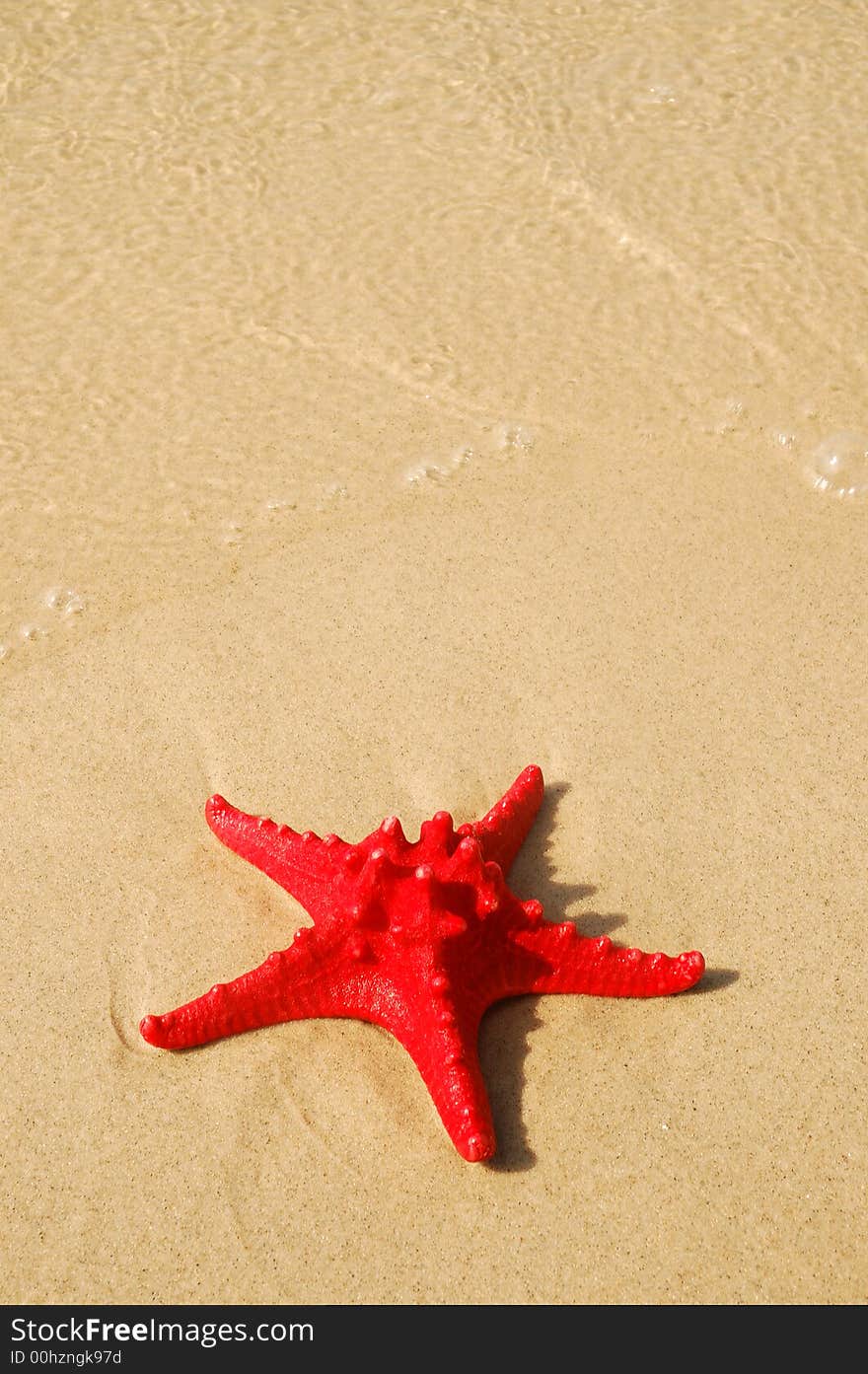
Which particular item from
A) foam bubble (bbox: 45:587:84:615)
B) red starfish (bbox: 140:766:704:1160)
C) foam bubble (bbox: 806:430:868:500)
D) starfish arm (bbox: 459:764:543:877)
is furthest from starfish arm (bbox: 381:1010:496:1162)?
foam bubble (bbox: 806:430:868:500)

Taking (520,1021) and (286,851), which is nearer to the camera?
(520,1021)

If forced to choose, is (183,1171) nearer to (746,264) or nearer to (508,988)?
A: (508,988)

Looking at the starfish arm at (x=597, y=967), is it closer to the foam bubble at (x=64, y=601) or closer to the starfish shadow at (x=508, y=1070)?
the starfish shadow at (x=508, y=1070)

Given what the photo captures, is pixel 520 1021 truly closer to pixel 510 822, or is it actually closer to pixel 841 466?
pixel 510 822

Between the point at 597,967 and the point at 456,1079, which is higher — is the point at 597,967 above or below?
above

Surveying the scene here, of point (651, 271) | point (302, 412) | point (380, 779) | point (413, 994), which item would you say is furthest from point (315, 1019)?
point (651, 271)

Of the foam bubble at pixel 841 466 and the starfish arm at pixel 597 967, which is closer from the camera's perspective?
the starfish arm at pixel 597 967

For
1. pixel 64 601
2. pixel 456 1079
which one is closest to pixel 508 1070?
pixel 456 1079

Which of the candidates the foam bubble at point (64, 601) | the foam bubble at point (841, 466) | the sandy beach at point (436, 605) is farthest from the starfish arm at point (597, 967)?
the foam bubble at point (841, 466)
